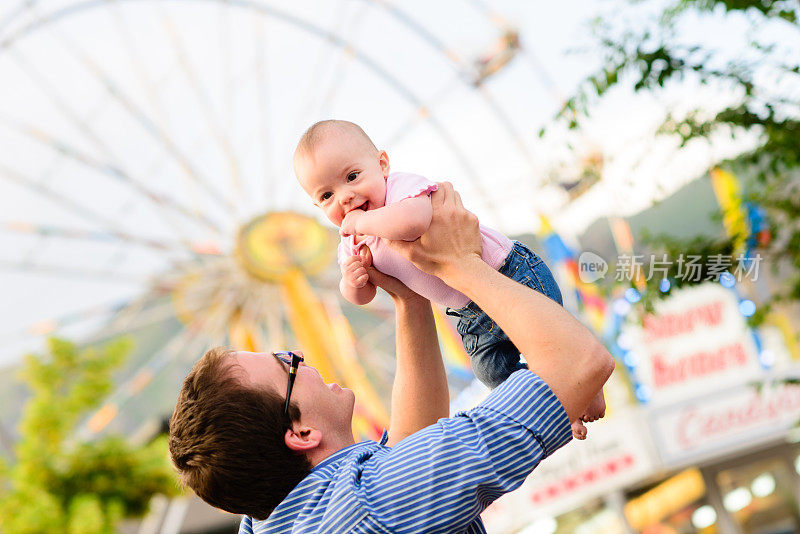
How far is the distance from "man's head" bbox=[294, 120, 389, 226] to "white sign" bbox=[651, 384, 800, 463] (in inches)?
295

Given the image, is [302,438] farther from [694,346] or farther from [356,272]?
[694,346]

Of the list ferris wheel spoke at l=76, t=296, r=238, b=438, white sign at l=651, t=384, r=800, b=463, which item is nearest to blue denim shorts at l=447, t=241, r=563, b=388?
white sign at l=651, t=384, r=800, b=463

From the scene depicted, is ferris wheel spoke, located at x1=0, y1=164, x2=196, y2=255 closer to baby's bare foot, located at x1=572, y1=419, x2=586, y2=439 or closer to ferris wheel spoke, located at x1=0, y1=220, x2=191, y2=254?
ferris wheel spoke, located at x1=0, y1=220, x2=191, y2=254

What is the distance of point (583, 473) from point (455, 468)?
24.2 feet

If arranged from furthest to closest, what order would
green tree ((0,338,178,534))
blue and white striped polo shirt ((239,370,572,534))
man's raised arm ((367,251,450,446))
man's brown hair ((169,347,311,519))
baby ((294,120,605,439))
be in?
green tree ((0,338,178,534)) < man's raised arm ((367,251,450,446)) < baby ((294,120,605,439)) < man's brown hair ((169,347,311,519)) < blue and white striped polo shirt ((239,370,572,534))

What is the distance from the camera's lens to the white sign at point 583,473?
26.3 feet

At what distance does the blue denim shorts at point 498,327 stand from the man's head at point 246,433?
32cm

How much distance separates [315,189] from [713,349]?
8039mm

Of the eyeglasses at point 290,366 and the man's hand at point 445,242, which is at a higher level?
the man's hand at point 445,242

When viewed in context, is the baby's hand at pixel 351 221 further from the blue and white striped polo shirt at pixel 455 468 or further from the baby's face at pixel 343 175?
the blue and white striped polo shirt at pixel 455 468

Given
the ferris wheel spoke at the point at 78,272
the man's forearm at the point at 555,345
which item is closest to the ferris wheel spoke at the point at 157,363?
the ferris wheel spoke at the point at 78,272

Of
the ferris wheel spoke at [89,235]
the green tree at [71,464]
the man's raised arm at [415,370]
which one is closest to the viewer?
the man's raised arm at [415,370]

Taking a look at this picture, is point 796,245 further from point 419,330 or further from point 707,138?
point 419,330

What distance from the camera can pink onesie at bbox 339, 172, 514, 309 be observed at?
60.1 inches
